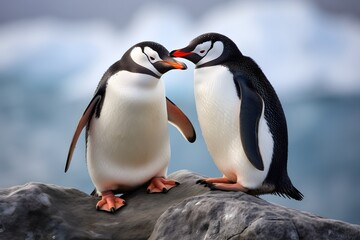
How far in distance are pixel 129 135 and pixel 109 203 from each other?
40 cm

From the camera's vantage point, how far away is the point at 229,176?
3.14 meters

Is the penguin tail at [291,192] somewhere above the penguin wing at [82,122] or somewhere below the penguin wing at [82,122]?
below

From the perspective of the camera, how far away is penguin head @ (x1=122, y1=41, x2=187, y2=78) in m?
3.19

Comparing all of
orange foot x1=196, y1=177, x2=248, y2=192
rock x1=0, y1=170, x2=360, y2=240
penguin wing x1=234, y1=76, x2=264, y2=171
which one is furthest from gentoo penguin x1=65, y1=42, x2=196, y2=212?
penguin wing x1=234, y1=76, x2=264, y2=171

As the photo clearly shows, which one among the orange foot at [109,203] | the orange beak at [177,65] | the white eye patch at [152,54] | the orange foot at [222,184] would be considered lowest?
the orange foot at [109,203]

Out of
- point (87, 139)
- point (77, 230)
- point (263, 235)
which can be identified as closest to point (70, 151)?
point (87, 139)

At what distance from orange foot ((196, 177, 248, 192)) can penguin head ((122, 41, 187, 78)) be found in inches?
25.9

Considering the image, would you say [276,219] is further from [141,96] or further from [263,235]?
[141,96]

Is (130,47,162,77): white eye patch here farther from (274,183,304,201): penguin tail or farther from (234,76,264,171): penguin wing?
(274,183,304,201): penguin tail

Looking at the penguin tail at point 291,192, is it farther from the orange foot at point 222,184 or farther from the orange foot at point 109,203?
the orange foot at point 109,203

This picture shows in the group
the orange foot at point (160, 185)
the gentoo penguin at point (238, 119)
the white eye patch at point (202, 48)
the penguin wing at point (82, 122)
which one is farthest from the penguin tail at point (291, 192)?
the penguin wing at point (82, 122)

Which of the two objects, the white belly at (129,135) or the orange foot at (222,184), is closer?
the orange foot at (222,184)

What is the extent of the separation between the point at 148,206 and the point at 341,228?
3.46 feet

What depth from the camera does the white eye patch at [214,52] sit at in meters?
3.21
